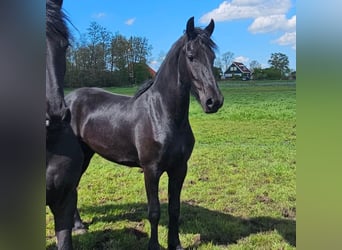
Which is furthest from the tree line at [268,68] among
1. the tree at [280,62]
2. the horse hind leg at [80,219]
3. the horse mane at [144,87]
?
Answer: the horse hind leg at [80,219]

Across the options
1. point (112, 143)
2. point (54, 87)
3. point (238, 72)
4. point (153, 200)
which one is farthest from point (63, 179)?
point (238, 72)

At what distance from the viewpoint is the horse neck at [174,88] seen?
7.38 ft

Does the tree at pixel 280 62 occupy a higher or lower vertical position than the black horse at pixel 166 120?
higher

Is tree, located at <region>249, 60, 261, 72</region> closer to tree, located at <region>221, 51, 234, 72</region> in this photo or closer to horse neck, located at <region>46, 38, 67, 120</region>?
tree, located at <region>221, 51, 234, 72</region>

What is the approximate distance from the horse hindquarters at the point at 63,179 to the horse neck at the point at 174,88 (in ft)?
2.51

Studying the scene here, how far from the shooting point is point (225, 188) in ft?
8.95

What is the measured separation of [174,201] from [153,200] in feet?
0.57

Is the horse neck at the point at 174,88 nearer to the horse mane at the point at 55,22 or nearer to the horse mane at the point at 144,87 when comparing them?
the horse mane at the point at 144,87

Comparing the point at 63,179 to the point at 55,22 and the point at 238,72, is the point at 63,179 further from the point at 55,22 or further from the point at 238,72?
the point at 238,72

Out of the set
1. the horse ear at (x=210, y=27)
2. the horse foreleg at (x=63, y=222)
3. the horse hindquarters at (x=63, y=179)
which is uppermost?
the horse ear at (x=210, y=27)

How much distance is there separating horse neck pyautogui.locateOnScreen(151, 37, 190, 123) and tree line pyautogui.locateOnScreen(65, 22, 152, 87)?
23 cm
